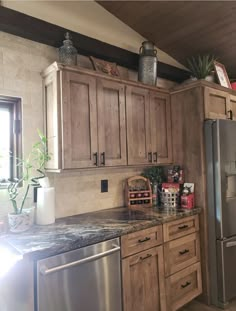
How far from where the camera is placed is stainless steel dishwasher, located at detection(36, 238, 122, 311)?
1403 millimetres

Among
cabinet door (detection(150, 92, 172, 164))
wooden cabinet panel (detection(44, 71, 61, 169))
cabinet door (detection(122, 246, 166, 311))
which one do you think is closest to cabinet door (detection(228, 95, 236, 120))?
cabinet door (detection(150, 92, 172, 164))

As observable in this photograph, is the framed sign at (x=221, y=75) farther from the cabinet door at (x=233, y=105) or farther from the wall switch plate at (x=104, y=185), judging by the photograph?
the wall switch plate at (x=104, y=185)

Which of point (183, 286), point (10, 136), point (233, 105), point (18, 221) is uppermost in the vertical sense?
point (233, 105)

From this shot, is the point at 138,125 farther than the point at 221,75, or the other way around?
the point at 221,75

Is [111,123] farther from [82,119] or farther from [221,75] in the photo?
[221,75]

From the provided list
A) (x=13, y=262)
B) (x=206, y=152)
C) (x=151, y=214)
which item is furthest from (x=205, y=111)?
(x=13, y=262)

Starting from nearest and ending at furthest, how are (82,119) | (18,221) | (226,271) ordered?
(18,221) → (82,119) → (226,271)

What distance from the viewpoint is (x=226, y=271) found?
7.51 ft

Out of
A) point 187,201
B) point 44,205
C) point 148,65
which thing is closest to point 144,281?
point 187,201

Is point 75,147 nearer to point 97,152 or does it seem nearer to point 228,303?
point 97,152

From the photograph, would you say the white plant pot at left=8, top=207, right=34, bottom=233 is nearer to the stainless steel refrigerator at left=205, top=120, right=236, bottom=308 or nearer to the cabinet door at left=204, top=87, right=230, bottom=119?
the stainless steel refrigerator at left=205, top=120, right=236, bottom=308

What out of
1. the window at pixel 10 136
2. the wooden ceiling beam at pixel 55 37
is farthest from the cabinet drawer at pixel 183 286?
the wooden ceiling beam at pixel 55 37

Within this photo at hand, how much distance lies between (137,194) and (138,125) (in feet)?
2.42

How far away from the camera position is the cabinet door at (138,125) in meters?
2.29
